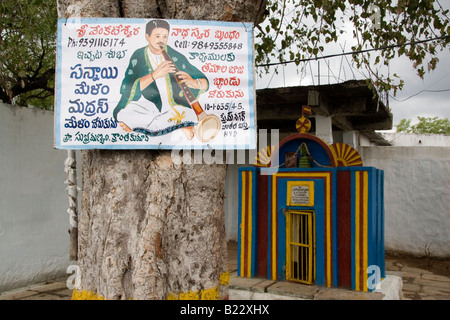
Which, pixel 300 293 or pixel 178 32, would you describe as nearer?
pixel 178 32

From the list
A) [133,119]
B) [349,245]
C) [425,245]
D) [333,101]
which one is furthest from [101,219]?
[425,245]

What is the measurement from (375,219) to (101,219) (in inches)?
137

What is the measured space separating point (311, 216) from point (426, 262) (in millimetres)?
4645

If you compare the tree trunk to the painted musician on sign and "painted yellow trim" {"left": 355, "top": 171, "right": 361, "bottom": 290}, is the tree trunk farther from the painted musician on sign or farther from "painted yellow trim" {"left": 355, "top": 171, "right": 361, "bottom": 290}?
"painted yellow trim" {"left": 355, "top": 171, "right": 361, "bottom": 290}

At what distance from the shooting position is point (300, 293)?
426 cm

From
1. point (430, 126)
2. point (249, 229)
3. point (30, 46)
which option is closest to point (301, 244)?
point (249, 229)

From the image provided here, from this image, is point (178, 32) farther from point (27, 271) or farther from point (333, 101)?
point (333, 101)

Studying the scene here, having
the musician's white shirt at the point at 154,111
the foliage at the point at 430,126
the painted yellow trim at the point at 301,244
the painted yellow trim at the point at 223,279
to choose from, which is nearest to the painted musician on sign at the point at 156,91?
the musician's white shirt at the point at 154,111

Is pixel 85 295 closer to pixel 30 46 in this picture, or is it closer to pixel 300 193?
pixel 300 193

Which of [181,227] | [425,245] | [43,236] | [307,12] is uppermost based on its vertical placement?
[307,12]

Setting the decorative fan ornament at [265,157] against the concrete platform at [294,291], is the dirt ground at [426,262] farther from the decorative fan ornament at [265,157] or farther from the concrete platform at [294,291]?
the decorative fan ornament at [265,157]

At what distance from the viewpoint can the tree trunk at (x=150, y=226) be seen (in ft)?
5.90

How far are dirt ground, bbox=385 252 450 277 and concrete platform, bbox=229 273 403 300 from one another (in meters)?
3.26
